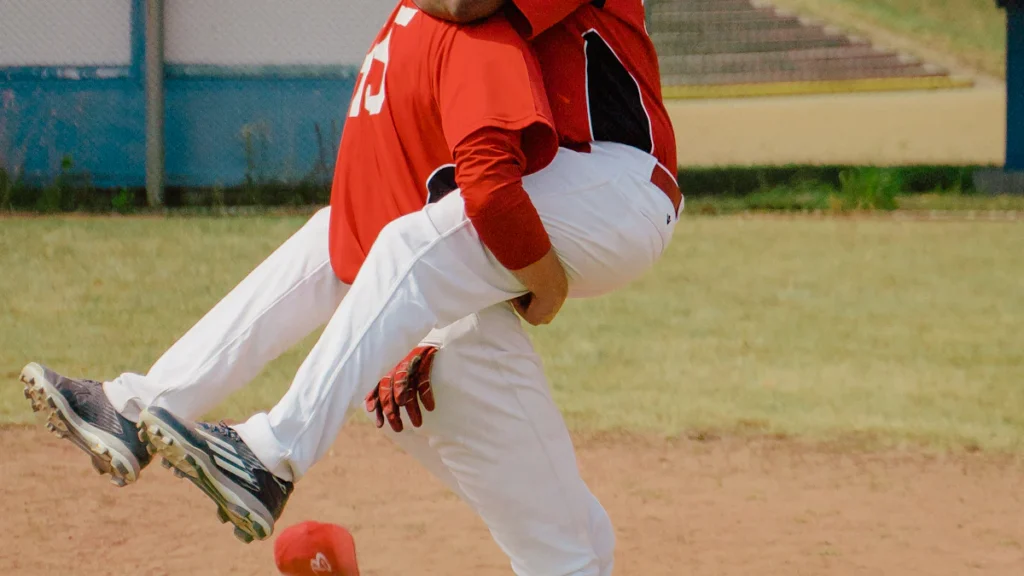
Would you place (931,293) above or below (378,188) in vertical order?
below

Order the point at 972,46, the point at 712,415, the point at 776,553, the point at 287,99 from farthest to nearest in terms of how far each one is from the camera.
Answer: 1. the point at 972,46
2. the point at 287,99
3. the point at 712,415
4. the point at 776,553

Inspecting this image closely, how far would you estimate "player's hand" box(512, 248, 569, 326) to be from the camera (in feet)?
8.58

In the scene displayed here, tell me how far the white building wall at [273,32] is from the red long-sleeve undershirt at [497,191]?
10037mm

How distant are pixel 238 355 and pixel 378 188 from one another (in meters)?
0.46

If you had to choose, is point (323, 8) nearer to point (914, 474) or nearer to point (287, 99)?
point (287, 99)

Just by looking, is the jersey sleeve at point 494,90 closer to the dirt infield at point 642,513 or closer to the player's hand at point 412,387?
the player's hand at point 412,387

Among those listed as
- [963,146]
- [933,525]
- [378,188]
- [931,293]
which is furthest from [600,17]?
[963,146]

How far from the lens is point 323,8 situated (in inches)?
489

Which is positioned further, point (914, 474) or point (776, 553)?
point (914, 474)

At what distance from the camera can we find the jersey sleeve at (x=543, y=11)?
2564 mm

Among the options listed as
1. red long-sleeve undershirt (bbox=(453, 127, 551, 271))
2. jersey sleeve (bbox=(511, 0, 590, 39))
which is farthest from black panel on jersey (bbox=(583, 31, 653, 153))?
red long-sleeve undershirt (bbox=(453, 127, 551, 271))

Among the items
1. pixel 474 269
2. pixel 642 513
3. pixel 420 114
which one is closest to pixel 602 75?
pixel 420 114

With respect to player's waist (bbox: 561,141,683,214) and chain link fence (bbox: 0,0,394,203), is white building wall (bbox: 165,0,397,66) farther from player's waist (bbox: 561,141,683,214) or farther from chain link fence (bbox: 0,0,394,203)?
player's waist (bbox: 561,141,683,214)

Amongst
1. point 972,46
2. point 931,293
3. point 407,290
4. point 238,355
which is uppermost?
point 407,290
